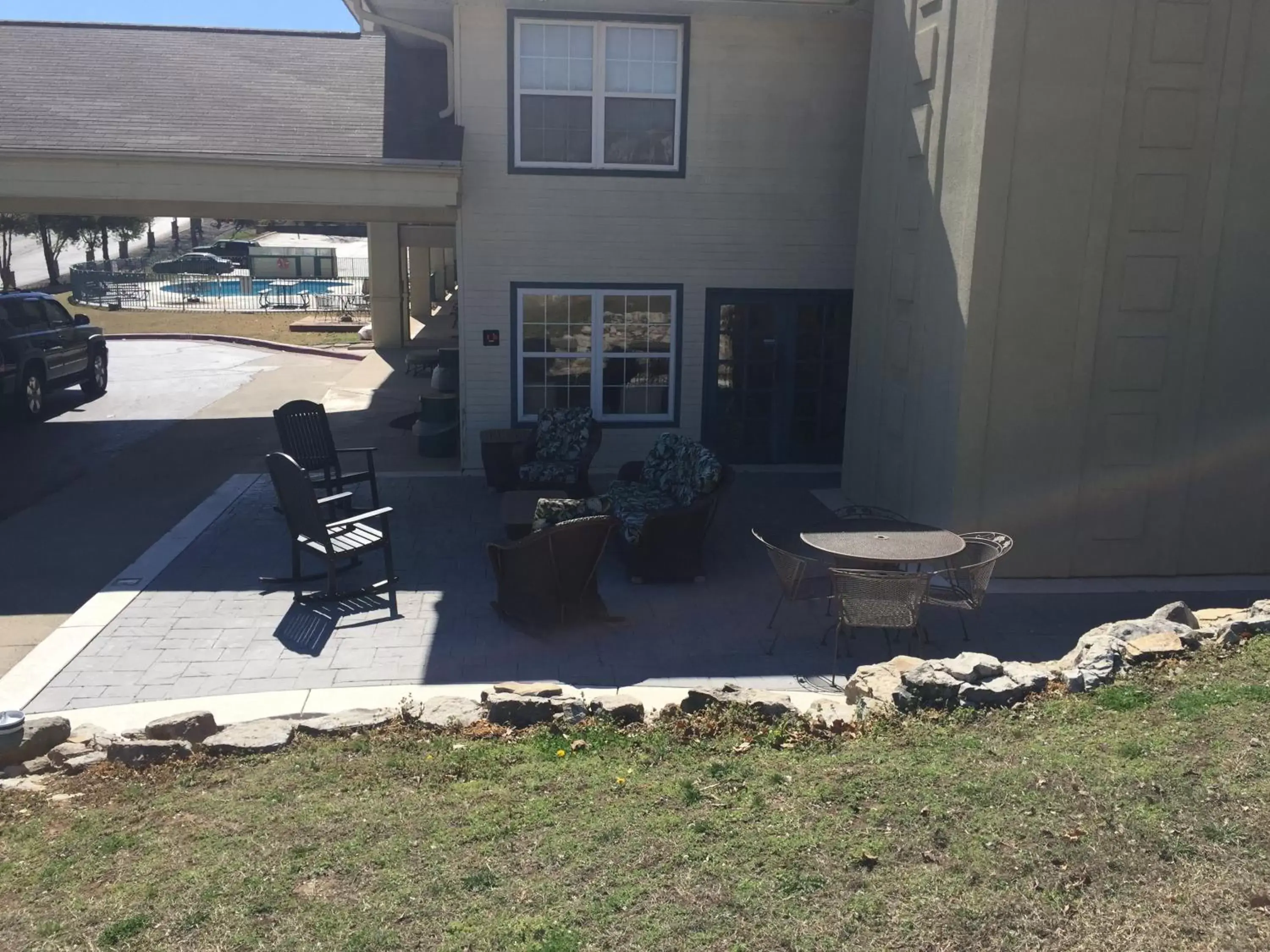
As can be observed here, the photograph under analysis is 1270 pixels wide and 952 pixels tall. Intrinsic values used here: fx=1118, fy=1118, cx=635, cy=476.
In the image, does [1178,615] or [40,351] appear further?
[40,351]

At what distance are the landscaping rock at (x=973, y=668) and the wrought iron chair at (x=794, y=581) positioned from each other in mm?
1503

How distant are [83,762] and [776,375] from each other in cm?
950

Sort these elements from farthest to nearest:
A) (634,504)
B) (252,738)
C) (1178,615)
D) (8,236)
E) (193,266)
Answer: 1. (193,266)
2. (8,236)
3. (634,504)
4. (1178,615)
5. (252,738)

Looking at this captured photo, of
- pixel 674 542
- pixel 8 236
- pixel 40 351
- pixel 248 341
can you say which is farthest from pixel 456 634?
pixel 8 236

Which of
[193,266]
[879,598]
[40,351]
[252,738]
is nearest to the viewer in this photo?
[252,738]

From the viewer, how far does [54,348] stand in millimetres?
17406

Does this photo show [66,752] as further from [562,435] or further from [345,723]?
[562,435]

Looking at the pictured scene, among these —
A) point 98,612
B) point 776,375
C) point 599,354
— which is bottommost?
point 98,612

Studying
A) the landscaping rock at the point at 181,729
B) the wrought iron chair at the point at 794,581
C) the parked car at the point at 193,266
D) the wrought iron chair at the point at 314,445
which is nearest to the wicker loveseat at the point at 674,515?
the wrought iron chair at the point at 794,581

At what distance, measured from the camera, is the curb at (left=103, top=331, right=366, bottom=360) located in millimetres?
25719

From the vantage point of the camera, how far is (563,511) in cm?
868

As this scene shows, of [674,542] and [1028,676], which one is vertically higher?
[1028,676]

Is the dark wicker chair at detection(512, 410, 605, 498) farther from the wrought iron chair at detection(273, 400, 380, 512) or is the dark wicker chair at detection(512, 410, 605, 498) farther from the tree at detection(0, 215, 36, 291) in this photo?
the tree at detection(0, 215, 36, 291)

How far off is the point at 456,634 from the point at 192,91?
28.2 ft
